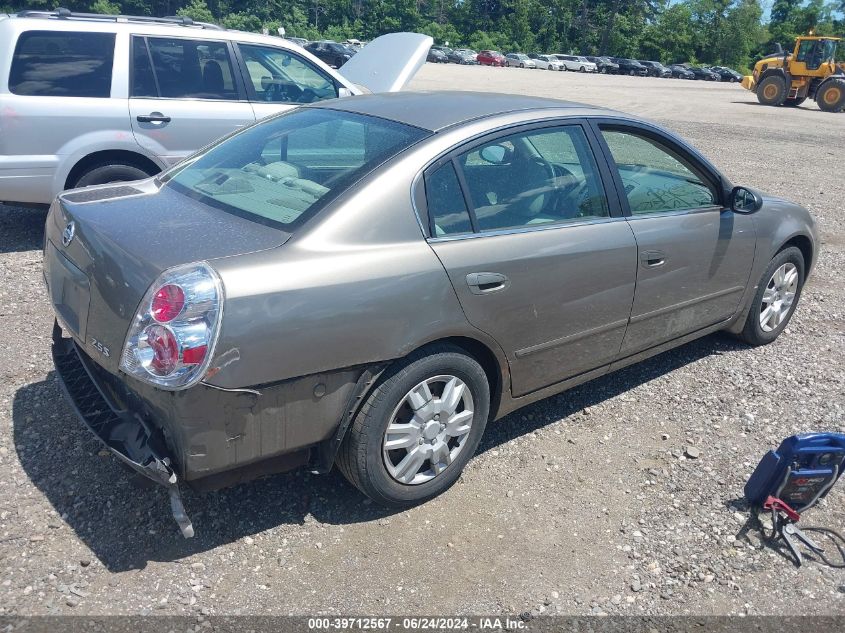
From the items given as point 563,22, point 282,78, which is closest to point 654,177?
point 282,78

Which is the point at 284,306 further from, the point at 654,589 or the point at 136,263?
the point at 654,589

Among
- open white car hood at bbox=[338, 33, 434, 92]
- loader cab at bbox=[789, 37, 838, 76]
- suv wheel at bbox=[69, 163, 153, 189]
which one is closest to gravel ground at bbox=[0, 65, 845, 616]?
suv wheel at bbox=[69, 163, 153, 189]

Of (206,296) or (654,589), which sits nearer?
(206,296)

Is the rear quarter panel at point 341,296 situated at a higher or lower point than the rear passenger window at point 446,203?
lower

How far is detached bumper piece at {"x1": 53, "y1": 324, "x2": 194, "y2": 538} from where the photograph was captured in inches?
102

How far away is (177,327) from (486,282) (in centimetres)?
127

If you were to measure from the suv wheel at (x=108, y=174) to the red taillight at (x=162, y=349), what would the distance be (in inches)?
157

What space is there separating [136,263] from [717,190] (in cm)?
326

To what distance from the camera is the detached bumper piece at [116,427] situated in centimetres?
259

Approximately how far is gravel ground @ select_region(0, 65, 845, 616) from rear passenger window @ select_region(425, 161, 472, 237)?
3.94ft

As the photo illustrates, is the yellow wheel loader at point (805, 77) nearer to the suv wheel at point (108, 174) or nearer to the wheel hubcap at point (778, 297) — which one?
the wheel hubcap at point (778, 297)

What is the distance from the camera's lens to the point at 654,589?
9.39ft

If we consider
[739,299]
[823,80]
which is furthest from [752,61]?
[739,299]

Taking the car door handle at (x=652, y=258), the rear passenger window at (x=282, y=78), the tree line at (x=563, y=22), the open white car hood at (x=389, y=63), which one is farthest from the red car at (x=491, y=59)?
the car door handle at (x=652, y=258)
